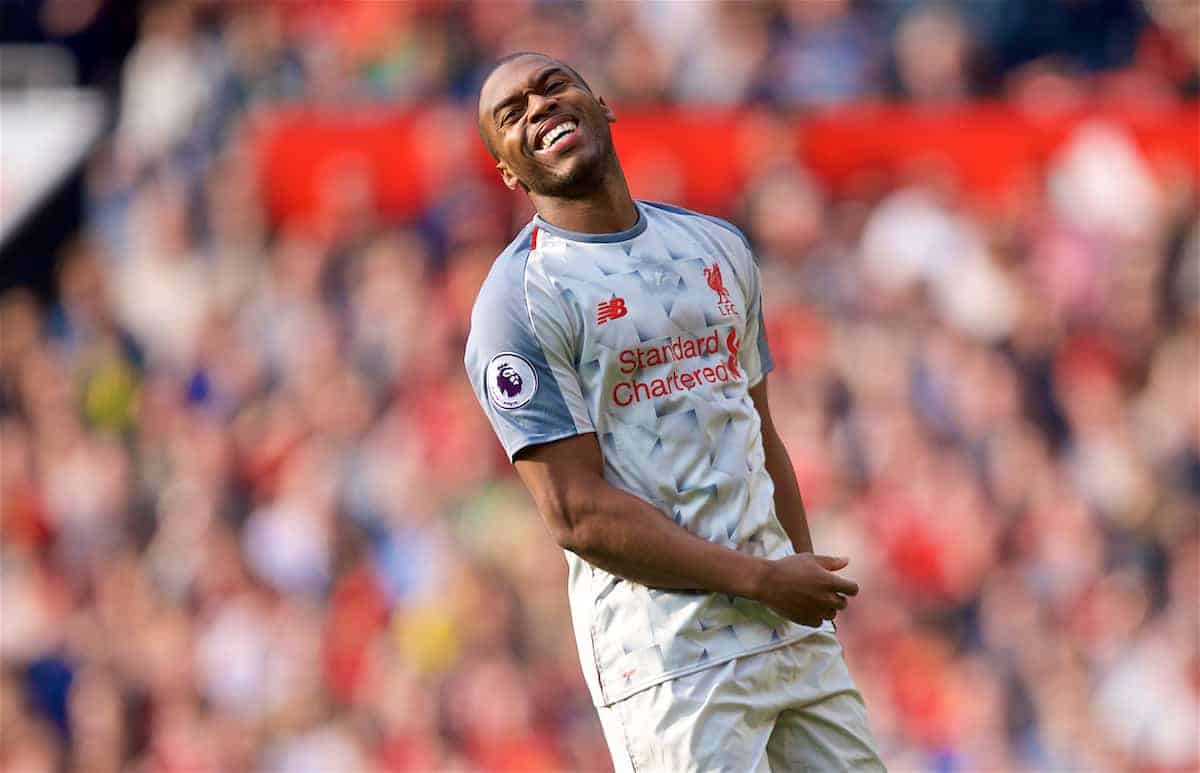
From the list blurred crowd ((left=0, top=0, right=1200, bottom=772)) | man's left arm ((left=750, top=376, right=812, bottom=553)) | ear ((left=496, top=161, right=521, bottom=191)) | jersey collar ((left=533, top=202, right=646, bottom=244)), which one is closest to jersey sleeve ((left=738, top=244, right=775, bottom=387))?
man's left arm ((left=750, top=376, right=812, bottom=553))

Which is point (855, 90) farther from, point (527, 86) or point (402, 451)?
point (527, 86)

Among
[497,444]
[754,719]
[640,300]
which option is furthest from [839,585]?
[497,444]

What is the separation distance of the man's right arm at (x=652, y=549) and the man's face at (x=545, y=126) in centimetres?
53

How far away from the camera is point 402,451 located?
30.2 ft

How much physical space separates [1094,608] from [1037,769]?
87cm

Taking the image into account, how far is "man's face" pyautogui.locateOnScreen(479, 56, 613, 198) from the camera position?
349cm

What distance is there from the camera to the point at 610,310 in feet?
11.1

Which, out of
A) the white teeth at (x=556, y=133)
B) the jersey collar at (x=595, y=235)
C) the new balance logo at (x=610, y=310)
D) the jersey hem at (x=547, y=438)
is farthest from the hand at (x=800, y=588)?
the white teeth at (x=556, y=133)

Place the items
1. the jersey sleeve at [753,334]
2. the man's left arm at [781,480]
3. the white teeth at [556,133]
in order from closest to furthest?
the white teeth at [556,133]
the jersey sleeve at [753,334]
the man's left arm at [781,480]

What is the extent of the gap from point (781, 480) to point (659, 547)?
Answer: 59 cm

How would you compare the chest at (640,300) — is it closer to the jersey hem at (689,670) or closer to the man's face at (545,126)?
the man's face at (545,126)

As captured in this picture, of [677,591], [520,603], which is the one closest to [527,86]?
[677,591]

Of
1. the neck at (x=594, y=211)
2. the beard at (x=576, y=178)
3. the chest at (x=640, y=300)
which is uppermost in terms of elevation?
the beard at (x=576, y=178)

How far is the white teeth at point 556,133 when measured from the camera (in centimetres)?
349
